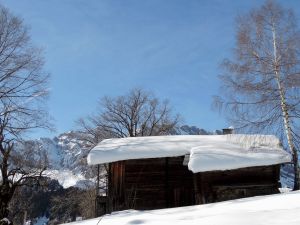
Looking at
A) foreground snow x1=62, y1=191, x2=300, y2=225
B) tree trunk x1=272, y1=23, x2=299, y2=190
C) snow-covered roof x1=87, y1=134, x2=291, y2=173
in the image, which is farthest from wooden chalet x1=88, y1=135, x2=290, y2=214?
foreground snow x1=62, y1=191, x2=300, y2=225

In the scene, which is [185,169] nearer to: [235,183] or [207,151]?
[235,183]

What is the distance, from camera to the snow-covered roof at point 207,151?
14.5 metres

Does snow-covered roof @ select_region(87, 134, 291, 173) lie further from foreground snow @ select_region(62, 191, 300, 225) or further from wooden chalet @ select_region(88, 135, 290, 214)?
foreground snow @ select_region(62, 191, 300, 225)

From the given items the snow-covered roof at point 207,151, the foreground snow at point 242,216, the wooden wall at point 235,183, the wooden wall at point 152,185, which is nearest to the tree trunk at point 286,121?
the snow-covered roof at point 207,151

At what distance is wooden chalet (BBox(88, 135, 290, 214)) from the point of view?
1508 cm

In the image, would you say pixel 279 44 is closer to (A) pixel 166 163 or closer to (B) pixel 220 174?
(B) pixel 220 174

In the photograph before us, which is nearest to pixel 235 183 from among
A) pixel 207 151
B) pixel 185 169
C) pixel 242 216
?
pixel 207 151

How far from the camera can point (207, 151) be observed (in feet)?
49.6

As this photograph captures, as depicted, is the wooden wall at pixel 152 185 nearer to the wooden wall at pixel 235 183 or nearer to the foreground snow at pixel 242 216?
the wooden wall at pixel 235 183

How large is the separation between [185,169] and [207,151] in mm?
2958

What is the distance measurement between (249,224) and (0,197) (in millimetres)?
14523

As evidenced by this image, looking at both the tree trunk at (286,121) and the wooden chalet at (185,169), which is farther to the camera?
the wooden chalet at (185,169)

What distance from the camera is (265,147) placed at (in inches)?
631

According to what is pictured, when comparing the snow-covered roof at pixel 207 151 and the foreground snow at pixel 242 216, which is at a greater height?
the snow-covered roof at pixel 207 151
